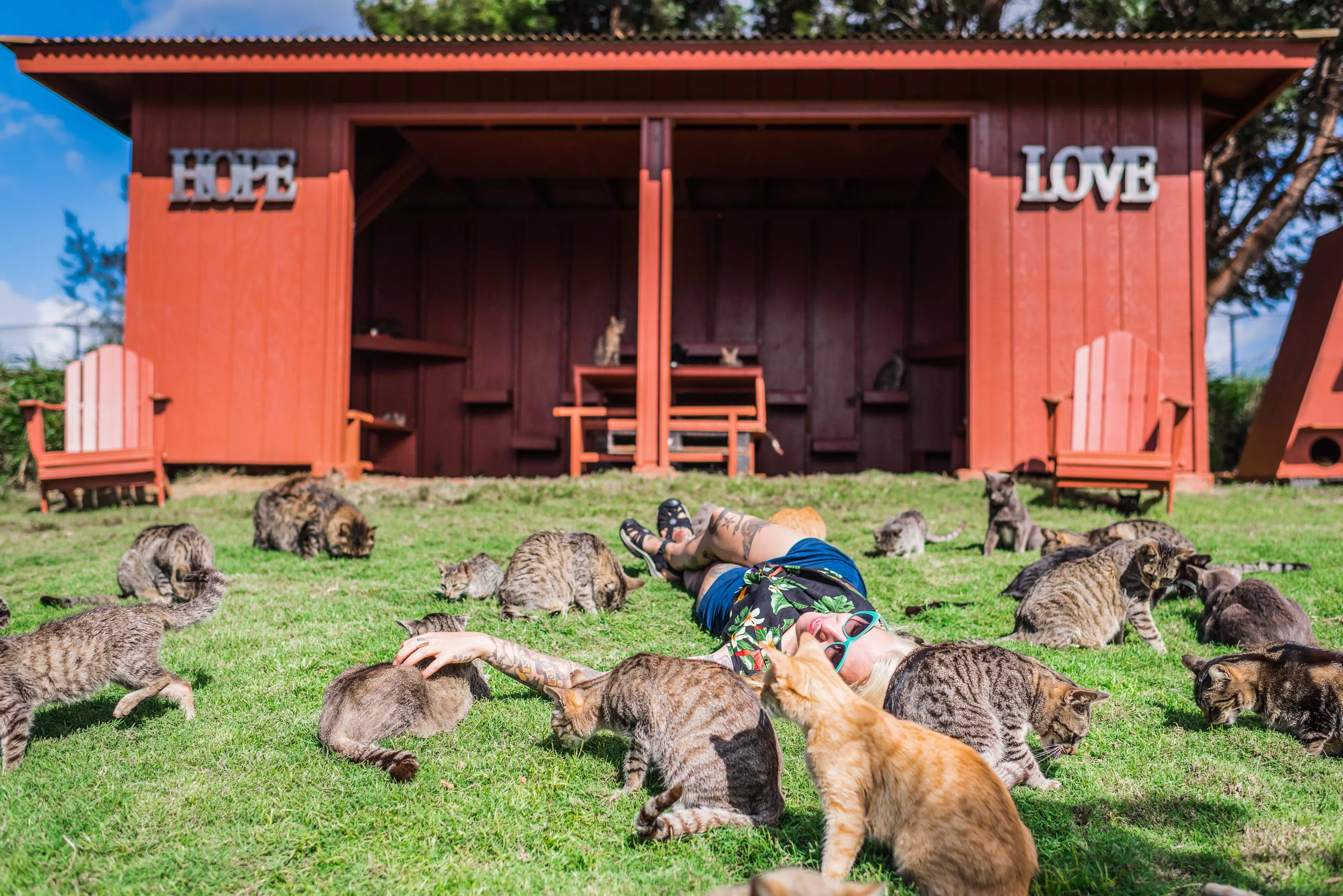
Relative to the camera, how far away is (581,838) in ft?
7.88

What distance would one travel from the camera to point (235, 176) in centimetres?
1059

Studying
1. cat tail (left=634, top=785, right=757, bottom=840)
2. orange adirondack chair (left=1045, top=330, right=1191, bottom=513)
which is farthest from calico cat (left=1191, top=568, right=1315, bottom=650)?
orange adirondack chair (left=1045, top=330, right=1191, bottom=513)

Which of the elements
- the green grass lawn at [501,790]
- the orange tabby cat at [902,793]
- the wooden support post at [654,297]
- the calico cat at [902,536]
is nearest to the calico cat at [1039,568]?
the green grass lawn at [501,790]

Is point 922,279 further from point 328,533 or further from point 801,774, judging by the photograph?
point 801,774

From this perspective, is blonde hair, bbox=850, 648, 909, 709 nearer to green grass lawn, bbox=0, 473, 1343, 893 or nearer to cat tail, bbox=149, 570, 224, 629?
green grass lawn, bbox=0, 473, 1343, 893

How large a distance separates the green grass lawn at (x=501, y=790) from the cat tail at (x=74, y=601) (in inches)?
3.5

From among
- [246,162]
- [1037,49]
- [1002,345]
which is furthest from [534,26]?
[1002,345]

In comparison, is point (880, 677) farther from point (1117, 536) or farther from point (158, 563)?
point (158, 563)

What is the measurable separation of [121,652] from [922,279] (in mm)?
14019

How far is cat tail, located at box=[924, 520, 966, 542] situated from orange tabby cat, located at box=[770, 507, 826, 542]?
194 cm

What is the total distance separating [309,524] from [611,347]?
7937 millimetres

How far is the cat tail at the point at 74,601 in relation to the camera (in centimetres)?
466

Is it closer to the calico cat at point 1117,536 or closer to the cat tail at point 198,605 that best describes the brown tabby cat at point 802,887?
the cat tail at point 198,605

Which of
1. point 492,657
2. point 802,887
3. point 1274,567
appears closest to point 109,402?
point 492,657
